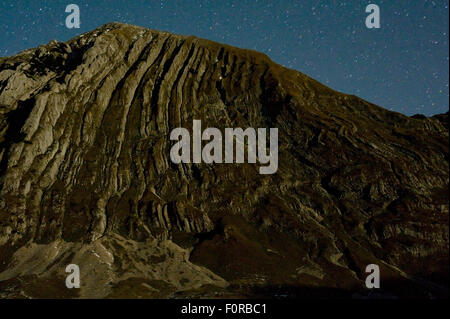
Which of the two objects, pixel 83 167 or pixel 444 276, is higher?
pixel 83 167

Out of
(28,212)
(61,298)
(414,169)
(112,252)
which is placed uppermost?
(414,169)

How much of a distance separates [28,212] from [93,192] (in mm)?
26345

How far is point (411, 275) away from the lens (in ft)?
497

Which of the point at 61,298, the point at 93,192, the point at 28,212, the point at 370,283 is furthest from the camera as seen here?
the point at 93,192

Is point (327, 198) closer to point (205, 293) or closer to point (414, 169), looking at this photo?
point (414, 169)

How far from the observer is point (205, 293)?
134625 millimetres

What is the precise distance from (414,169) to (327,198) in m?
40.8

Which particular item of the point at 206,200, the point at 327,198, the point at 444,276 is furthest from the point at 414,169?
the point at 206,200

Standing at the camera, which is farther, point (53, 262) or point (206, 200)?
point (206, 200)

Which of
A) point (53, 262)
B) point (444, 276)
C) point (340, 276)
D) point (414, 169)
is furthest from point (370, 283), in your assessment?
point (53, 262)
